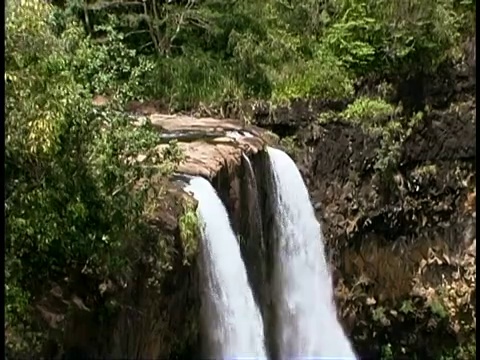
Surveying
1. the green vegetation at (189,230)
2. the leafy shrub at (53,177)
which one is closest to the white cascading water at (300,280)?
the green vegetation at (189,230)

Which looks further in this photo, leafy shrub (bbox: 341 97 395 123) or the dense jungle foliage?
leafy shrub (bbox: 341 97 395 123)

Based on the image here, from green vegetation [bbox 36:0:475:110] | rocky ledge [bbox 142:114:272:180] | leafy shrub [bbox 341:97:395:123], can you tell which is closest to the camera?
rocky ledge [bbox 142:114:272:180]

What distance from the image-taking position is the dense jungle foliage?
118 inches

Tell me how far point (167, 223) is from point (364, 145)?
3.01m

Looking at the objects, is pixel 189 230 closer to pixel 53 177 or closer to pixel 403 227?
pixel 53 177

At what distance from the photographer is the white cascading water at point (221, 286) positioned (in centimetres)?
428

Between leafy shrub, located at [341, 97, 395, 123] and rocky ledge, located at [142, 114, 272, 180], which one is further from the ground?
leafy shrub, located at [341, 97, 395, 123]

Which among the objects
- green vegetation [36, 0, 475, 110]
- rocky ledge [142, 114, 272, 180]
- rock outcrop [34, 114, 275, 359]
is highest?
green vegetation [36, 0, 475, 110]

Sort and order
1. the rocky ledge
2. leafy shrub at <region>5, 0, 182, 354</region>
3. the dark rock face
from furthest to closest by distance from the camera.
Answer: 1. the dark rock face
2. the rocky ledge
3. leafy shrub at <region>5, 0, 182, 354</region>

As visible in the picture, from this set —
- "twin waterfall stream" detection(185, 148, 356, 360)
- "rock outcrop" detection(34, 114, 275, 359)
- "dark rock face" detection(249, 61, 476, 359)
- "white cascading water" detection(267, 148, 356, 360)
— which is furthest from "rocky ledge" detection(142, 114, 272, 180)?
"dark rock face" detection(249, 61, 476, 359)

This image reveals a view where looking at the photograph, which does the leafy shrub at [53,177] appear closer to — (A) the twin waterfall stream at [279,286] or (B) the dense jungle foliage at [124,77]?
(B) the dense jungle foliage at [124,77]

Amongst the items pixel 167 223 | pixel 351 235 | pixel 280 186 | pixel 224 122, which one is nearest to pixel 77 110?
pixel 167 223

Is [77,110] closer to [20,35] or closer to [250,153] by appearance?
[20,35]

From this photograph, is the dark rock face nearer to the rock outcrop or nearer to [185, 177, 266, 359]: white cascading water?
the rock outcrop
